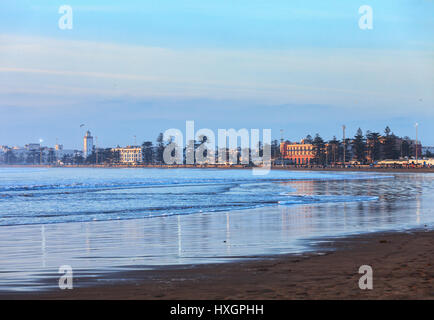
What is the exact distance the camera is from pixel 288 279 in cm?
899

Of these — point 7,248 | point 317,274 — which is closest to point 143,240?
point 7,248

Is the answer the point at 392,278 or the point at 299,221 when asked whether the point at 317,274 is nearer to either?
the point at 392,278

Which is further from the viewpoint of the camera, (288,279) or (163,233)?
(163,233)

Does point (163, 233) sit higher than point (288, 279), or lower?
lower

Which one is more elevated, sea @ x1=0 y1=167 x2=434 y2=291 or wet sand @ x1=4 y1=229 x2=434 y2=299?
wet sand @ x1=4 y1=229 x2=434 y2=299

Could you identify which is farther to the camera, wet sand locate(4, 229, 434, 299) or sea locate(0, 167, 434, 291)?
sea locate(0, 167, 434, 291)

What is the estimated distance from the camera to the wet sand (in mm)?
7883

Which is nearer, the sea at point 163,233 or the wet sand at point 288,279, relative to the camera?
the wet sand at point 288,279

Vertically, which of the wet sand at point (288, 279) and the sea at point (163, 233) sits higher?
the wet sand at point (288, 279)

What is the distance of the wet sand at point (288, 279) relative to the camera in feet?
25.9
